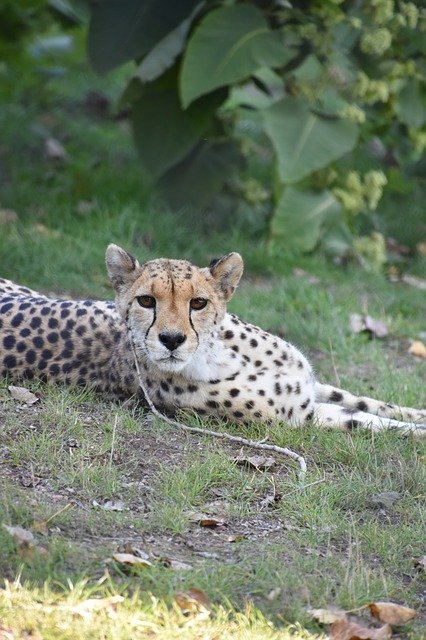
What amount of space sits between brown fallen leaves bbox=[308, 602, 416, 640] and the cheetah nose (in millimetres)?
1197

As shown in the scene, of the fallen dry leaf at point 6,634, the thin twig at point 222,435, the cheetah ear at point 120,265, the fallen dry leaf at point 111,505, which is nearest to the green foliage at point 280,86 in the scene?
the cheetah ear at point 120,265

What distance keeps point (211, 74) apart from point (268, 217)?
1413mm

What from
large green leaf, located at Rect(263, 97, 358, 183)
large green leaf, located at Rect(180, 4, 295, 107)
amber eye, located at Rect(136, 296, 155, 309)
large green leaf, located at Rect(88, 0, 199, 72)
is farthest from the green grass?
large green leaf, located at Rect(88, 0, 199, 72)

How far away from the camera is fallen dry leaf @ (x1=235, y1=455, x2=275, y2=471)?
4043mm

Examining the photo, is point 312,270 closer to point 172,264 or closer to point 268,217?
point 268,217

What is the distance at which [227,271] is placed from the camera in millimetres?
4312

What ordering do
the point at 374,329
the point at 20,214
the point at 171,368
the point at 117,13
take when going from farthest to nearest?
the point at 20,214 → the point at 117,13 → the point at 374,329 → the point at 171,368

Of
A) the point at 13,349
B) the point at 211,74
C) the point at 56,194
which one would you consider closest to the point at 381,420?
the point at 13,349

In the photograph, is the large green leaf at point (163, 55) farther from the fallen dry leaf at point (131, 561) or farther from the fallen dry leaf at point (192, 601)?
the fallen dry leaf at point (192, 601)

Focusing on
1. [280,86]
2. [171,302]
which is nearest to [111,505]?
[171,302]

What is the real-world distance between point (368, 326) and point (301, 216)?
3.46 feet

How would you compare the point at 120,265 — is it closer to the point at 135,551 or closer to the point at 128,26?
the point at 135,551

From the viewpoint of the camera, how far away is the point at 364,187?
7.18 m

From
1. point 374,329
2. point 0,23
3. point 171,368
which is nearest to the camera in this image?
point 171,368
